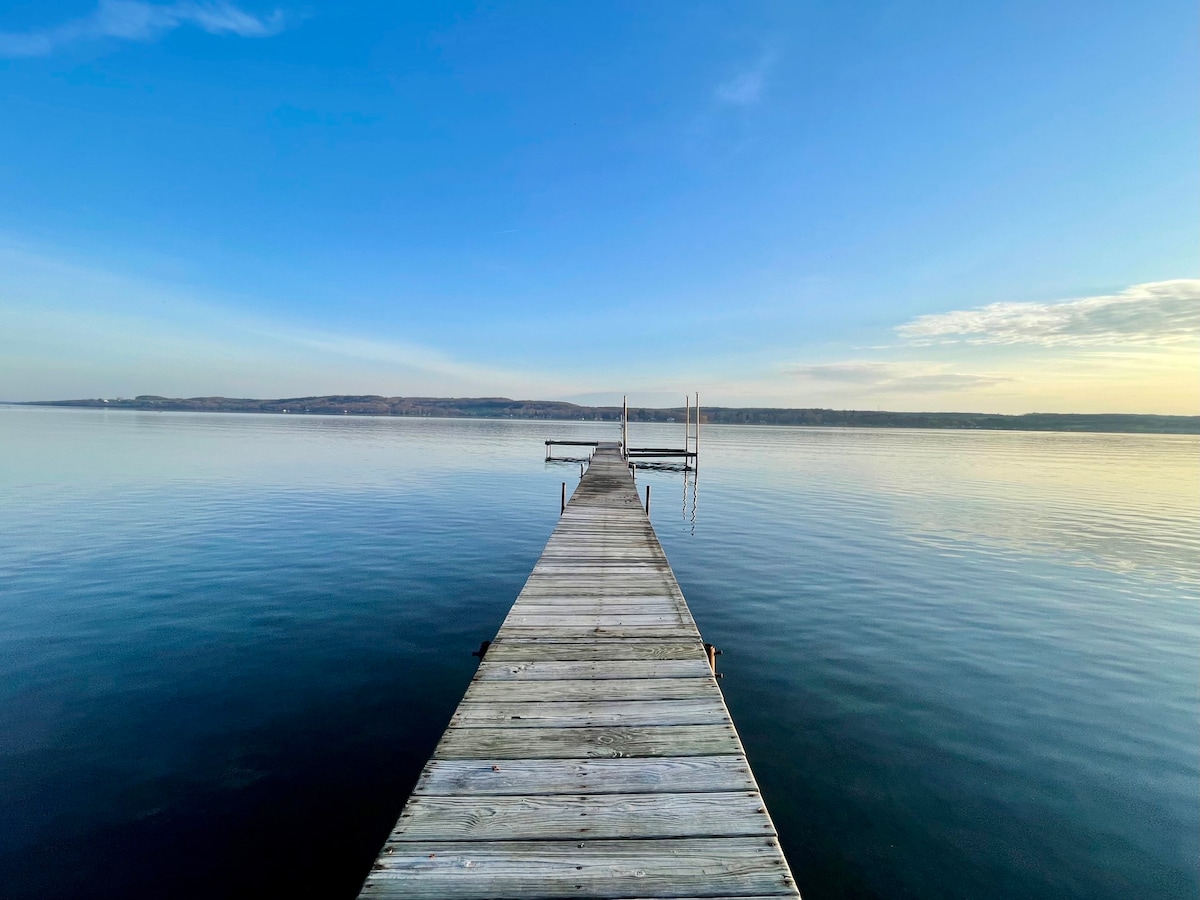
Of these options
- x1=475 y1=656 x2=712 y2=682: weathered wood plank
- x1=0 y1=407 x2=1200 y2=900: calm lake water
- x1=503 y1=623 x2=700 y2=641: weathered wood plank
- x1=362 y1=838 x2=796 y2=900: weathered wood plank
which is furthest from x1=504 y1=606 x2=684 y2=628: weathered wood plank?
x1=362 y1=838 x2=796 y2=900: weathered wood plank

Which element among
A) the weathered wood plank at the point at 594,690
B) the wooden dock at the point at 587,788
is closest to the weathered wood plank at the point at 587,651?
the wooden dock at the point at 587,788

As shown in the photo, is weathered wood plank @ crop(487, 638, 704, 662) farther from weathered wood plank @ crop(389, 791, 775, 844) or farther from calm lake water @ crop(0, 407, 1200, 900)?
weathered wood plank @ crop(389, 791, 775, 844)

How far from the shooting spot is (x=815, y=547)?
17250 mm

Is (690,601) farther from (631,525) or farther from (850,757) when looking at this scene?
(850,757)

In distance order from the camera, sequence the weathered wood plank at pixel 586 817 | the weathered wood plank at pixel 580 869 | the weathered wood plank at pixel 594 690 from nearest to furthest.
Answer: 1. the weathered wood plank at pixel 580 869
2. the weathered wood plank at pixel 586 817
3. the weathered wood plank at pixel 594 690

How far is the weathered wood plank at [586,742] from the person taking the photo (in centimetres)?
407

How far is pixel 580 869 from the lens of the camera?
2.95m

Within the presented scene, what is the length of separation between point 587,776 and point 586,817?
0.41 meters

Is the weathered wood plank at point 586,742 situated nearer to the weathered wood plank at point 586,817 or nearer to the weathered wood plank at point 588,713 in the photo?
the weathered wood plank at point 588,713

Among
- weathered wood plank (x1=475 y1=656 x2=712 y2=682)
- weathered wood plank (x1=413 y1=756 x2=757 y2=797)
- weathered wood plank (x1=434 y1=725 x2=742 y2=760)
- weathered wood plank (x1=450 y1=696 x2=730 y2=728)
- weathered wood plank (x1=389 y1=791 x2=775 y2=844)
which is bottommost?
weathered wood plank (x1=475 y1=656 x2=712 y2=682)

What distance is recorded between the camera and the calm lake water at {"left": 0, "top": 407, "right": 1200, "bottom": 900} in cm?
517

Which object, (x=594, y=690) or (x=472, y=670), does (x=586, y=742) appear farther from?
(x=472, y=670)

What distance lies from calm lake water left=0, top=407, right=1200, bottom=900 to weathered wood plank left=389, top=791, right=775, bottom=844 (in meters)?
2.45

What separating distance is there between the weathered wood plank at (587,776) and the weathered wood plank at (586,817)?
74 mm
